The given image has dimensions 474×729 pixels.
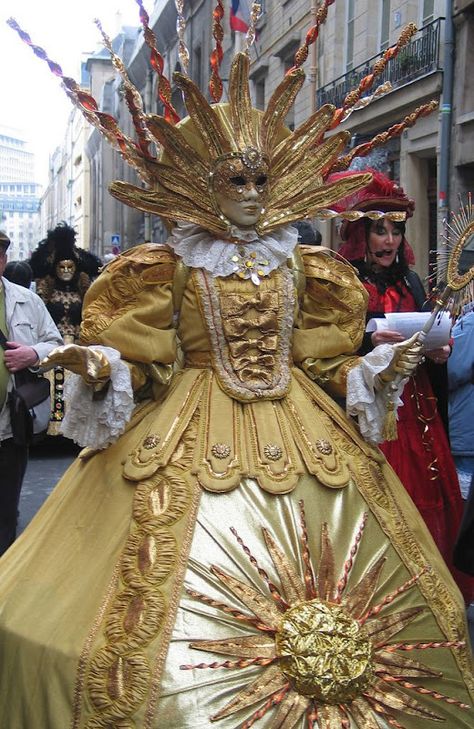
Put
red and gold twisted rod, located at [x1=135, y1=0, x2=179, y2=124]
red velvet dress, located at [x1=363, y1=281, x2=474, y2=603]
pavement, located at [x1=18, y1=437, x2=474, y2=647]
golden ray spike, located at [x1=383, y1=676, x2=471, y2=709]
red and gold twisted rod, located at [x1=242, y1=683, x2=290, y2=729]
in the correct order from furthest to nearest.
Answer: pavement, located at [x1=18, y1=437, x2=474, y2=647]
red velvet dress, located at [x1=363, y1=281, x2=474, y2=603]
red and gold twisted rod, located at [x1=135, y1=0, x2=179, y2=124]
golden ray spike, located at [x1=383, y1=676, x2=471, y2=709]
red and gold twisted rod, located at [x1=242, y1=683, x2=290, y2=729]

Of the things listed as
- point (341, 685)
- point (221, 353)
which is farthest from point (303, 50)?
point (341, 685)

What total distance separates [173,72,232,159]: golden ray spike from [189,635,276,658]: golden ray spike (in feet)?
5.67

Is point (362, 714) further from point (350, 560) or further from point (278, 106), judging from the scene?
point (278, 106)

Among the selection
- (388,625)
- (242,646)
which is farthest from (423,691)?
(242,646)

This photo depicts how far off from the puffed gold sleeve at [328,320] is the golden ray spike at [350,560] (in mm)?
621

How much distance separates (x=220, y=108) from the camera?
358 centimetres

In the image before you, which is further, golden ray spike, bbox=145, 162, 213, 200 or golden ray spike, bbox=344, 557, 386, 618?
golden ray spike, bbox=145, 162, 213, 200

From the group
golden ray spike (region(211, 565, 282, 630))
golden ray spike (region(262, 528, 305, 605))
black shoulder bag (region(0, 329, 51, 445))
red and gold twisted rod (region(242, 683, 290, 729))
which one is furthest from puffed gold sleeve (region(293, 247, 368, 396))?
black shoulder bag (region(0, 329, 51, 445))

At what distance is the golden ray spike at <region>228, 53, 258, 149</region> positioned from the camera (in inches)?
139

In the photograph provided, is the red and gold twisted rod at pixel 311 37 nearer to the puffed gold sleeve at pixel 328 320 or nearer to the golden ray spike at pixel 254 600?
the puffed gold sleeve at pixel 328 320

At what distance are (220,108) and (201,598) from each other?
5.96ft

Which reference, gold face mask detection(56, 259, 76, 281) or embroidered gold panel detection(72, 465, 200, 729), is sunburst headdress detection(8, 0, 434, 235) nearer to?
embroidered gold panel detection(72, 465, 200, 729)

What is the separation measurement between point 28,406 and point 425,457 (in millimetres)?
1911

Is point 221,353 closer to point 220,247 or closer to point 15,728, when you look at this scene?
point 220,247
